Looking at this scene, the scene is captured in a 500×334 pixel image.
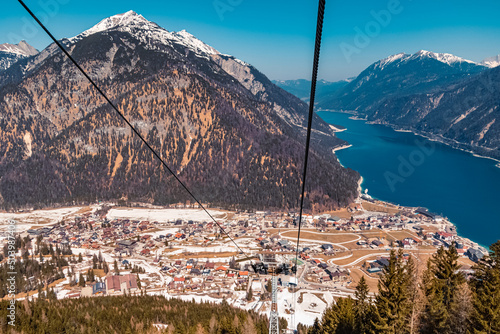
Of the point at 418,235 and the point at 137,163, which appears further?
the point at 137,163

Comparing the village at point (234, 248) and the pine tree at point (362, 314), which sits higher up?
the pine tree at point (362, 314)

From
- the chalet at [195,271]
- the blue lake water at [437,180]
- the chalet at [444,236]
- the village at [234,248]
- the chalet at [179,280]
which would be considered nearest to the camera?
the village at [234,248]

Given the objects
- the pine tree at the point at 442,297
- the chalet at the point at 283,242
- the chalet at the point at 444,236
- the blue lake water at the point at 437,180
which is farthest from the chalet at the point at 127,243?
the blue lake water at the point at 437,180

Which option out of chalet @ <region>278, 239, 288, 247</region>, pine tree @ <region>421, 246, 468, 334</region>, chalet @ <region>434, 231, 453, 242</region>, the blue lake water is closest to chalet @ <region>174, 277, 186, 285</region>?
chalet @ <region>278, 239, 288, 247</region>

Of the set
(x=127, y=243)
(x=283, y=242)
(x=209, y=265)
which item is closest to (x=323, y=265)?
(x=283, y=242)

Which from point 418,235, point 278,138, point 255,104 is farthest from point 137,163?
point 418,235

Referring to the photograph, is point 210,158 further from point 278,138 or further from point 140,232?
point 140,232

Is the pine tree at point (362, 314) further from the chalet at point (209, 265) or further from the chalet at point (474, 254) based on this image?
the chalet at point (474, 254)
